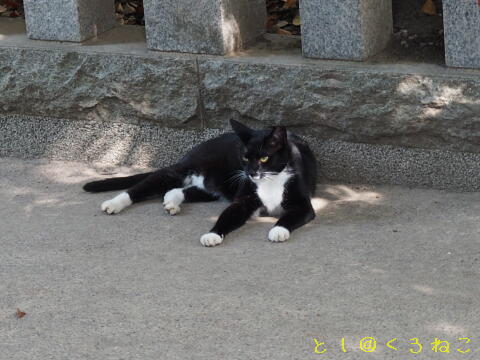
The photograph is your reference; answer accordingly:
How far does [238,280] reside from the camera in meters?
4.01

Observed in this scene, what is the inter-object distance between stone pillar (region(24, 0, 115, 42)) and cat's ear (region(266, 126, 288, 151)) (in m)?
1.49

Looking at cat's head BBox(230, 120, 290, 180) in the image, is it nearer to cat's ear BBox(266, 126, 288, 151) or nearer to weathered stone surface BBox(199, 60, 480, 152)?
cat's ear BBox(266, 126, 288, 151)

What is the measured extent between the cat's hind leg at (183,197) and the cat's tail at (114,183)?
11.4 inches

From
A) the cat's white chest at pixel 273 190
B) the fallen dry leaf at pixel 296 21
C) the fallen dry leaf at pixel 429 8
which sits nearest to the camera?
the cat's white chest at pixel 273 190

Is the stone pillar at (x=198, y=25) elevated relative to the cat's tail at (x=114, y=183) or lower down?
elevated

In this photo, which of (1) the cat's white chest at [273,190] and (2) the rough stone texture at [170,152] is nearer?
(1) the cat's white chest at [273,190]

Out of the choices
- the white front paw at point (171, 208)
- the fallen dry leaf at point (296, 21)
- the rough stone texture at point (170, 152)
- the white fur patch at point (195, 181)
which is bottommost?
the white front paw at point (171, 208)

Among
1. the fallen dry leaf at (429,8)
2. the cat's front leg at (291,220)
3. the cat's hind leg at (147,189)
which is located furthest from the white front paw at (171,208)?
the fallen dry leaf at (429,8)

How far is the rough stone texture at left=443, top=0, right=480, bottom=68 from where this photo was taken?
4.52m

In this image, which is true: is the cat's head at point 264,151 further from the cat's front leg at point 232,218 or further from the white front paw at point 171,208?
the white front paw at point 171,208

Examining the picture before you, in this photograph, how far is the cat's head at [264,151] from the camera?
4.66m

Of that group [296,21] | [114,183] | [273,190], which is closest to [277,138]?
[273,190]

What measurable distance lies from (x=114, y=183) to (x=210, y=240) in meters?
1.01

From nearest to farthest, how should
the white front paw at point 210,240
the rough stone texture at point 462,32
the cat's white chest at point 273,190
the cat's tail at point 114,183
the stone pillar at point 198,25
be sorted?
the white front paw at point 210,240, the rough stone texture at point 462,32, the cat's white chest at point 273,190, the stone pillar at point 198,25, the cat's tail at point 114,183
